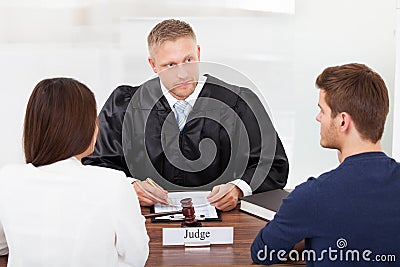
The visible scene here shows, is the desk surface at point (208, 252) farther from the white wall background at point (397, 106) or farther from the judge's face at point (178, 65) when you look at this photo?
the white wall background at point (397, 106)

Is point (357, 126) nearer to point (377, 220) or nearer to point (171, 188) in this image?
point (377, 220)

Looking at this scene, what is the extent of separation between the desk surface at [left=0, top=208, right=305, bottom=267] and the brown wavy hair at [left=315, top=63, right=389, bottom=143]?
39 centimetres

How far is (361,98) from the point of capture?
69.9 inches

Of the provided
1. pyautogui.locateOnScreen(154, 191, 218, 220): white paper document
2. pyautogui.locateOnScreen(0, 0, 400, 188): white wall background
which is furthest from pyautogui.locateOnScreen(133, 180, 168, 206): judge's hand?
pyautogui.locateOnScreen(0, 0, 400, 188): white wall background

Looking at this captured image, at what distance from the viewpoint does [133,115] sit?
8.44 ft

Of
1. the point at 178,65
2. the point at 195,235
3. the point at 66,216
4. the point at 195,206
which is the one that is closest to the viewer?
the point at 66,216

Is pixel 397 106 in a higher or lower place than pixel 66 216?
lower

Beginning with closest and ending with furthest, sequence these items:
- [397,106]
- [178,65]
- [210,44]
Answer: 1. [178,65]
2. [397,106]
3. [210,44]

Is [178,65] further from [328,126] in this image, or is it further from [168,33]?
[328,126]

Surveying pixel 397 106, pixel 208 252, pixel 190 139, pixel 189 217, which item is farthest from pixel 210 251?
pixel 397 106

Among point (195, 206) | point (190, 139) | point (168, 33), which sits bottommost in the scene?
point (195, 206)

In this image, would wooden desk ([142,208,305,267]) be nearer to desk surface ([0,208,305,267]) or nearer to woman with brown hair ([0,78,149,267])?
desk surface ([0,208,305,267])

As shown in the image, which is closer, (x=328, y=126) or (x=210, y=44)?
(x=328, y=126)

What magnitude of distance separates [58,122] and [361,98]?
76 centimetres
